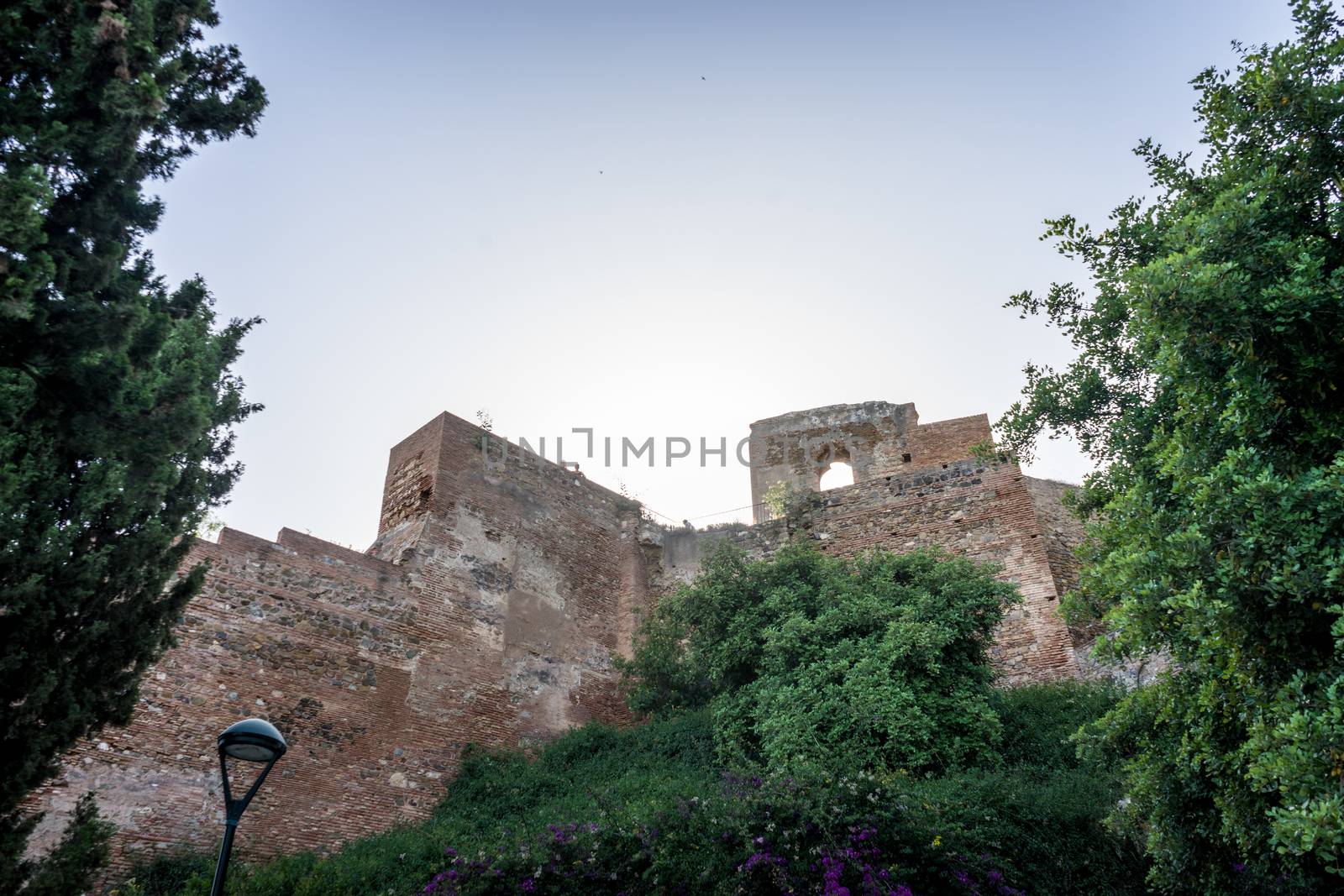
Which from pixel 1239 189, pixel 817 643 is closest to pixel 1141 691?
pixel 1239 189

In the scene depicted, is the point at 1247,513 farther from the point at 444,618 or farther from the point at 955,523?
the point at 444,618

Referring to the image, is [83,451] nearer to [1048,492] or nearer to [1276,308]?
[1276,308]

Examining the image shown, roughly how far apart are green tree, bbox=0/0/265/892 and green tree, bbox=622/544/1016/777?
6276mm

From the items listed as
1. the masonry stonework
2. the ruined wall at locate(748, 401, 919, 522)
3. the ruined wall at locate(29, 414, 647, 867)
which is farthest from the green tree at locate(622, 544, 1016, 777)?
the ruined wall at locate(748, 401, 919, 522)

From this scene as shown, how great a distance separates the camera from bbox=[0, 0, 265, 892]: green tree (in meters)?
5.83

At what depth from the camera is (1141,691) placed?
670 centimetres

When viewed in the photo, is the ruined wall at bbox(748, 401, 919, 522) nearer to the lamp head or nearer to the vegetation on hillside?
the vegetation on hillside

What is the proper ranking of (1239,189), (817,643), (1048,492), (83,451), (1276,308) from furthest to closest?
(1048,492)
(817,643)
(83,451)
(1239,189)
(1276,308)

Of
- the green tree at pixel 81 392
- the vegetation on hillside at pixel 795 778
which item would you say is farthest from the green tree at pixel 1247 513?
the green tree at pixel 81 392

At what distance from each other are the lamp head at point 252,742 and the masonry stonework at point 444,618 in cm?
436

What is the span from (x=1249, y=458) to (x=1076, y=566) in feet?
33.7

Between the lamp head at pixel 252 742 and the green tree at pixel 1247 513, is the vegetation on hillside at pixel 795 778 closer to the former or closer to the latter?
the green tree at pixel 1247 513

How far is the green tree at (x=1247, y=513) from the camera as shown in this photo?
4941 millimetres

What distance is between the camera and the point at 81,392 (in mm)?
6262
